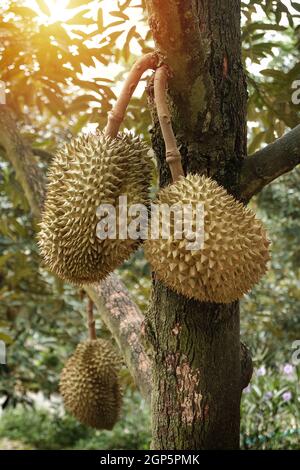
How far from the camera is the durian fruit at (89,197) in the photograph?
42.6 inches

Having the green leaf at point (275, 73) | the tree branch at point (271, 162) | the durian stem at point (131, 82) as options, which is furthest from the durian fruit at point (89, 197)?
the green leaf at point (275, 73)

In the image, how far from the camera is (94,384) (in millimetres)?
2035

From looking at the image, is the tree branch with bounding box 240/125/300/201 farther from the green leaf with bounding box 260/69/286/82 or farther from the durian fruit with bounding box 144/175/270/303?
the green leaf with bounding box 260/69/286/82

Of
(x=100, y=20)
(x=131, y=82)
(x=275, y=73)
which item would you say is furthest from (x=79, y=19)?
(x=131, y=82)

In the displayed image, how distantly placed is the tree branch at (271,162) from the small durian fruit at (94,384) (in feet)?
3.57

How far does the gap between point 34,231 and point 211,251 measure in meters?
2.00

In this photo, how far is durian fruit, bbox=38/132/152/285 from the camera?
108cm

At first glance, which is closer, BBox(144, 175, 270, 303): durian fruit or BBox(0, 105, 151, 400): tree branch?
A: BBox(144, 175, 270, 303): durian fruit

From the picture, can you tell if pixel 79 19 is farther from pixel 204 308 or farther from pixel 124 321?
pixel 204 308

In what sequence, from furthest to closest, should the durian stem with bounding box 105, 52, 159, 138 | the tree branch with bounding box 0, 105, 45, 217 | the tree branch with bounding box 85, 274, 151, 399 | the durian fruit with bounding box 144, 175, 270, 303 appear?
the tree branch with bounding box 0, 105, 45, 217 → the tree branch with bounding box 85, 274, 151, 399 → the durian stem with bounding box 105, 52, 159, 138 → the durian fruit with bounding box 144, 175, 270, 303

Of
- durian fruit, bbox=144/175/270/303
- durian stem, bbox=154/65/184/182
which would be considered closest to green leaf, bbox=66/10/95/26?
durian stem, bbox=154/65/184/182

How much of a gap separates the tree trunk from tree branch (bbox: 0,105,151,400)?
1.14 ft
